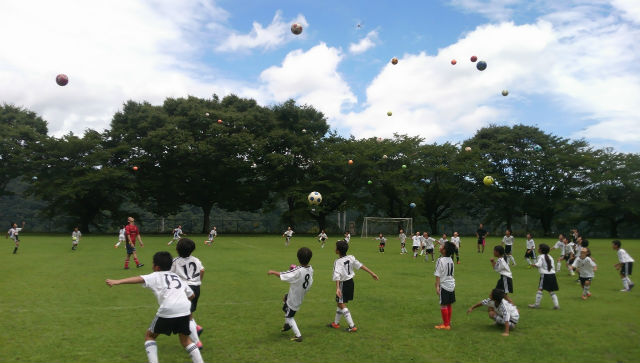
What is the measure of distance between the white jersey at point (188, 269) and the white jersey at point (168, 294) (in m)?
1.22

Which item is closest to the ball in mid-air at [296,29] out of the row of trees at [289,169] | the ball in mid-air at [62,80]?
the ball in mid-air at [62,80]

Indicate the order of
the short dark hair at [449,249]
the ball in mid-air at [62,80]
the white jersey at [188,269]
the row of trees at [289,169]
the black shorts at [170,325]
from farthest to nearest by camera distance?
1. the row of trees at [289,169]
2. the ball in mid-air at [62,80]
3. the short dark hair at [449,249]
4. the white jersey at [188,269]
5. the black shorts at [170,325]

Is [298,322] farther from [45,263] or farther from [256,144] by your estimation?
[256,144]

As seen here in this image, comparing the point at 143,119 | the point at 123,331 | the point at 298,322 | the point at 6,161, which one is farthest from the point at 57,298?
the point at 6,161

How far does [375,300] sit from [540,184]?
5454 cm

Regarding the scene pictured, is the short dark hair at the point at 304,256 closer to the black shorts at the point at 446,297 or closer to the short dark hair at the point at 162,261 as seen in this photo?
the short dark hair at the point at 162,261

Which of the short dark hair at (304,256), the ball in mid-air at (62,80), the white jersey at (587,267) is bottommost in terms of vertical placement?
the white jersey at (587,267)

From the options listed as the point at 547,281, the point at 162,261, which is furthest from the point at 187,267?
the point at 547,281

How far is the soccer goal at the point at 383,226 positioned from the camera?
166ft

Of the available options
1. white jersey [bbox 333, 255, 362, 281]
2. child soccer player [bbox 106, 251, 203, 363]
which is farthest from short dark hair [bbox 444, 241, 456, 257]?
child soccer player [bbox 106, 251, 203, 363]

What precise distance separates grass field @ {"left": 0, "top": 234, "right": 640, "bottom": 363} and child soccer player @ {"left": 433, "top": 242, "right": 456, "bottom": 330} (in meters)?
0.34

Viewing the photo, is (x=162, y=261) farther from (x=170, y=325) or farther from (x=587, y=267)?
(x=587, y=267)

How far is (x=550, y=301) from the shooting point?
455 inches

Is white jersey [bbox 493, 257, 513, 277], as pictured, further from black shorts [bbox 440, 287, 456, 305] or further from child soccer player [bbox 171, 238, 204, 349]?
child soccer player [bbox 171, 238, 204, 349]
